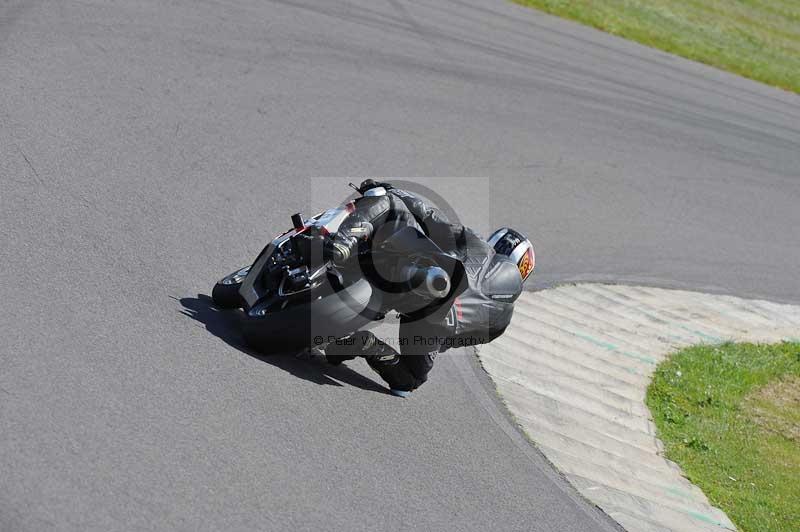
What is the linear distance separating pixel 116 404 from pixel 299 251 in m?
1.63

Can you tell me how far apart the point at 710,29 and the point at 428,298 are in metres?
16.8

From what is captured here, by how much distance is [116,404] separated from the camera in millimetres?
4773

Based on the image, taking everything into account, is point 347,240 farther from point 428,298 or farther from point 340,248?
point 428,298

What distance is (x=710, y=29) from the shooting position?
67.3 feet

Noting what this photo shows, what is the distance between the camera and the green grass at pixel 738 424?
23.0ft

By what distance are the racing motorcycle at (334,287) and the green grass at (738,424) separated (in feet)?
8.93

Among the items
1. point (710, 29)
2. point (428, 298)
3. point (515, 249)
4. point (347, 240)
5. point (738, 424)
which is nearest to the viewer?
point (347, 240)

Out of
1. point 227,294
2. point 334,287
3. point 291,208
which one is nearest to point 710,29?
point 291,208

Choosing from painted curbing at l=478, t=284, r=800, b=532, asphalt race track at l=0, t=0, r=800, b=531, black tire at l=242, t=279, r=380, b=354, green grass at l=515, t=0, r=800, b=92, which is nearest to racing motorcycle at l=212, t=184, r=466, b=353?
black tire at l=242, t=279, r=380, b=354

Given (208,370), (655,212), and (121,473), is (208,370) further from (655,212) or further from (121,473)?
(655,212)

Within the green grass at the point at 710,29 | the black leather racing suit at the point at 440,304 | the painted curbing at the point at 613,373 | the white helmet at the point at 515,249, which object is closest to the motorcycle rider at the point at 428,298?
the black leather racing suit at the point at 440,304

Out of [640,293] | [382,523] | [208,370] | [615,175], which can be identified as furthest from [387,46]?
[382,523]

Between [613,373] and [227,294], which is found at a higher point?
[227,294]

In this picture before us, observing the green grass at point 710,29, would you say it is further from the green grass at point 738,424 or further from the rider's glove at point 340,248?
the rider's glove at point 340,248
